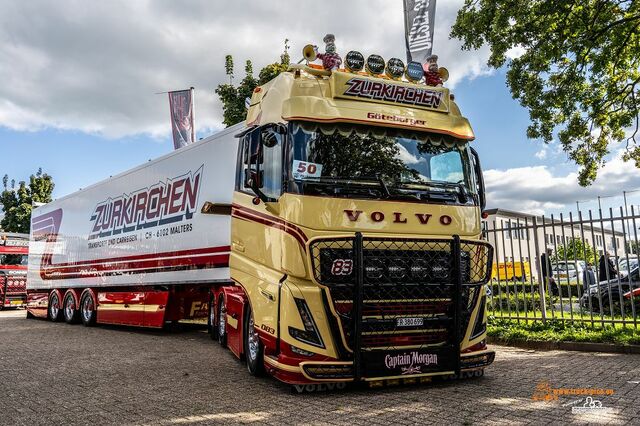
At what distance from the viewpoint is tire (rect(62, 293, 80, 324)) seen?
1485cm

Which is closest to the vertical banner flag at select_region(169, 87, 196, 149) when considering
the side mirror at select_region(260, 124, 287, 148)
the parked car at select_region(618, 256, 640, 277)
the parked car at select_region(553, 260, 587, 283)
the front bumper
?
the parked car at select_region(553, 260, 587, 283)

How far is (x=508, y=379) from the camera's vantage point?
20.0 ft

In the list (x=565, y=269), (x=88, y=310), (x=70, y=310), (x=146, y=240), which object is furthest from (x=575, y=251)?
(x=70, y=310)

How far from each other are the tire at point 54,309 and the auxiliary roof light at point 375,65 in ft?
44.7

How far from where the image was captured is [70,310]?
15109mm

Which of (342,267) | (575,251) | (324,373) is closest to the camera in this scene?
(324,373)

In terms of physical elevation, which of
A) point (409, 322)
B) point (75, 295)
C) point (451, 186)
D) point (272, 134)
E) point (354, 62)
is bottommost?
point (409, 322)

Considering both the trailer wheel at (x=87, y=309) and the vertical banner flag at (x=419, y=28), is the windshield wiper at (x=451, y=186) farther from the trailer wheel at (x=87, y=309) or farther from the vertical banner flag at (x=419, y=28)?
the trailer wheel at (x=87, y=309)

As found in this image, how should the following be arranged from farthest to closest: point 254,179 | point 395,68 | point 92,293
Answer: point 92,293
point 395,68
point 254,179

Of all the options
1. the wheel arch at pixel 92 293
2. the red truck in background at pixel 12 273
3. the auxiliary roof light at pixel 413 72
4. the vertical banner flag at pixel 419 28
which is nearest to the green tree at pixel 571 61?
the vertical banner flag at pixel 419 28

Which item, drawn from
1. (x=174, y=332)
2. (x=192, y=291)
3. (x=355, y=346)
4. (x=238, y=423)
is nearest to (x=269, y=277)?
(x=355, y=346)

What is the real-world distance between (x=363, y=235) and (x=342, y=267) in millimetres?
414

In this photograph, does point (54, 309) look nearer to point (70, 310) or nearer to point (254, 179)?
point (70, 310)

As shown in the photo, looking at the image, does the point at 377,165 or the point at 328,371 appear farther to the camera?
the point at 377,165
